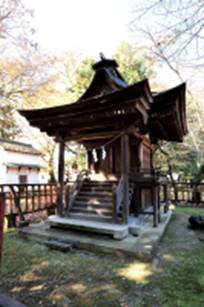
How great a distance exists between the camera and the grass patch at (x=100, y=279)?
2.88 meters

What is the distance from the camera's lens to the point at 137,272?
12.1ft

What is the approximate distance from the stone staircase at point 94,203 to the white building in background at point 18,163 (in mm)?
15299

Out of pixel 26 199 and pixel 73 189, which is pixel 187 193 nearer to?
pixel 73 189

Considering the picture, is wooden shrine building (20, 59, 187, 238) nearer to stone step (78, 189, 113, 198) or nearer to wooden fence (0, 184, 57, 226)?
stone step (78, 189, 113, 198)

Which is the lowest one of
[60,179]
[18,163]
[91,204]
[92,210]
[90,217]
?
[90,217]

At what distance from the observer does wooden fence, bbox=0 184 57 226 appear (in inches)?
271

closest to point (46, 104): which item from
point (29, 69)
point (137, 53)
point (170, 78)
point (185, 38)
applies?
point (29, 69)

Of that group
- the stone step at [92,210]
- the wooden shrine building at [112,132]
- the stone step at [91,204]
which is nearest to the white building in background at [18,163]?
the wooden shrine building at [112,132]

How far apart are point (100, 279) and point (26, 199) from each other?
4654 millimetres

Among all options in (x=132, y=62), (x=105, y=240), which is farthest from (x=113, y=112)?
(x=132, y=62)

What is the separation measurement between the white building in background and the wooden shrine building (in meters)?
14.7

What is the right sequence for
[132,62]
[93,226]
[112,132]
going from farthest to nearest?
[132,62] → [112,132] → [93,226]

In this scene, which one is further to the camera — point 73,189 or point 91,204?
point 73,189

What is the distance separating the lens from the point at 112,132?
20.8 feet
